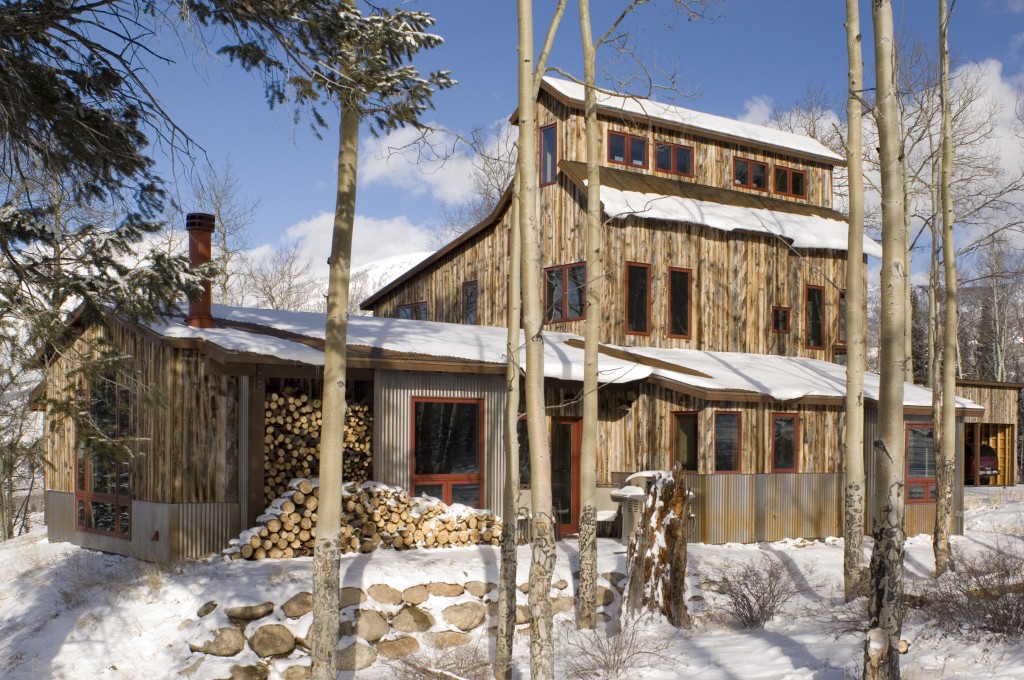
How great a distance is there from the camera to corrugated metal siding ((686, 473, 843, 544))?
1628 centimetres

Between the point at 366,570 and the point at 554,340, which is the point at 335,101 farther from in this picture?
the point at 554,340

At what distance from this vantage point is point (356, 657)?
1033cm

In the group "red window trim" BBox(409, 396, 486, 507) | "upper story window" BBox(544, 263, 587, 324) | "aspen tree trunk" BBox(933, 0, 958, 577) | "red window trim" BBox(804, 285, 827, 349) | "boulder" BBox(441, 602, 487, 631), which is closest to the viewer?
"boulder" BBox(441, 602, 487, 631)

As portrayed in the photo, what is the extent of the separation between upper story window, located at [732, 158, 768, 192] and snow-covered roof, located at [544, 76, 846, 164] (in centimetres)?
56

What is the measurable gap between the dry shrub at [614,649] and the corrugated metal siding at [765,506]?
485 cm

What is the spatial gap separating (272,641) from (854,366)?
794cm

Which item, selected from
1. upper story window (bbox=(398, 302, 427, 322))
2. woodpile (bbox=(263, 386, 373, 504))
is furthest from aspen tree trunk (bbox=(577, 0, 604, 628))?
upper story window (bbox=(398, 302, 427, 322))

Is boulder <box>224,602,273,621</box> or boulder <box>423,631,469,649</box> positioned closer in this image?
boulder <box>224,602,273,621</box>

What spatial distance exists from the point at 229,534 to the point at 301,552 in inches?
40.3

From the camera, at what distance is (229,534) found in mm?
12531

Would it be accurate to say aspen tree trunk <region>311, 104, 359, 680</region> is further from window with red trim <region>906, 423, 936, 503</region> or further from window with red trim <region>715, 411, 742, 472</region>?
window with red trim <region>906, 423, 936, 503</region>

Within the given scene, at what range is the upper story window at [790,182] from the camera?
24.5 metres

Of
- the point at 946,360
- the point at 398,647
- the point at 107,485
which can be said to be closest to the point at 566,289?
the point at 946,360

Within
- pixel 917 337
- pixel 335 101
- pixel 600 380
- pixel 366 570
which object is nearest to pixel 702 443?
pixel 600 380
